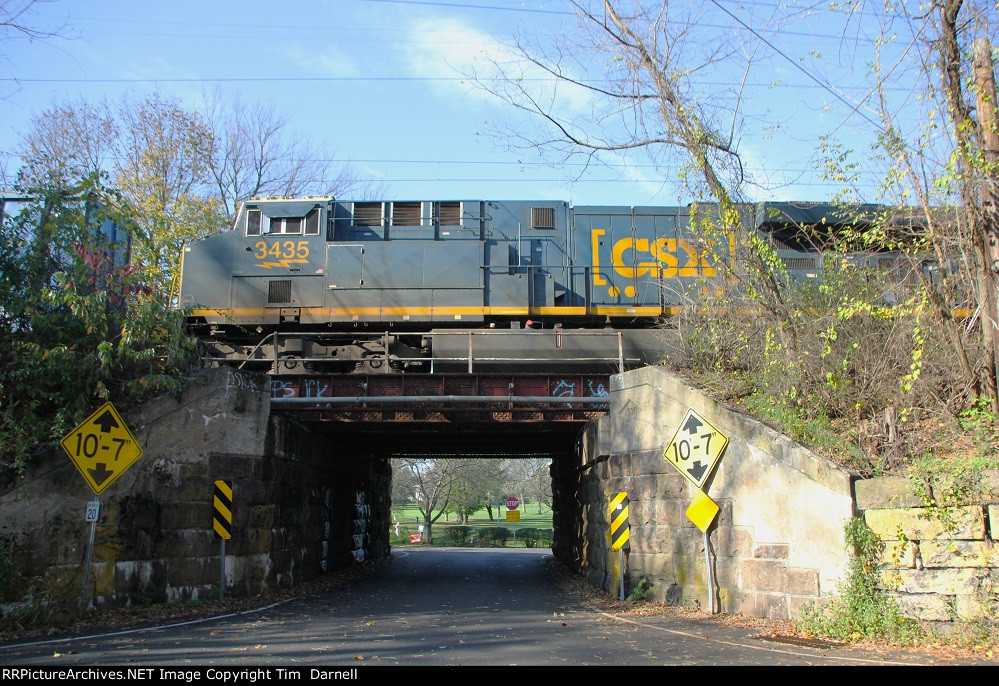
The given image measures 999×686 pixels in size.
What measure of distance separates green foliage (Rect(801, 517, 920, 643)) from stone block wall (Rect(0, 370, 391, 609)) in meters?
9.44

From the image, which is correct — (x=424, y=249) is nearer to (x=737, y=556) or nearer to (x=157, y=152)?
(x=737, y=556)

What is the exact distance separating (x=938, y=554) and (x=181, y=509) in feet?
36.2

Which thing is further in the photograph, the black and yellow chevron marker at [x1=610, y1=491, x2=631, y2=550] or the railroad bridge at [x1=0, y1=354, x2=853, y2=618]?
the black and yellow chevron marker at [x1=610, y1=491, x2=631, y2=550]

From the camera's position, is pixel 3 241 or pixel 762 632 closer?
pixel 762 632

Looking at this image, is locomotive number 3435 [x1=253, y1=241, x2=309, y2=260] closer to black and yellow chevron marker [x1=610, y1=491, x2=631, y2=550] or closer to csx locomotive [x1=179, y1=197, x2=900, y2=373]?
csx locomotive [x1=179, y1=197, x2=900, y2=373]

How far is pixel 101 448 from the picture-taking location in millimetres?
10680

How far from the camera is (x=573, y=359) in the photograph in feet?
47.1

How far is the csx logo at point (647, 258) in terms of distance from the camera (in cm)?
1717

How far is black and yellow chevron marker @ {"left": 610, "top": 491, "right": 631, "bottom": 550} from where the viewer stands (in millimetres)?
13156

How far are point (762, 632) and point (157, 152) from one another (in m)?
27.6

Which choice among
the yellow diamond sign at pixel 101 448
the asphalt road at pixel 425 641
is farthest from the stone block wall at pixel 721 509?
the yellow diamond sign at pixel 101 448

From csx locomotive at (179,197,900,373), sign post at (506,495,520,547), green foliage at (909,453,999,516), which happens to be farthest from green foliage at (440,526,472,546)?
green foliage at (909,453,999,516)

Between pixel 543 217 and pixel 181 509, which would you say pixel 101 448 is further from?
pixel 543 217
